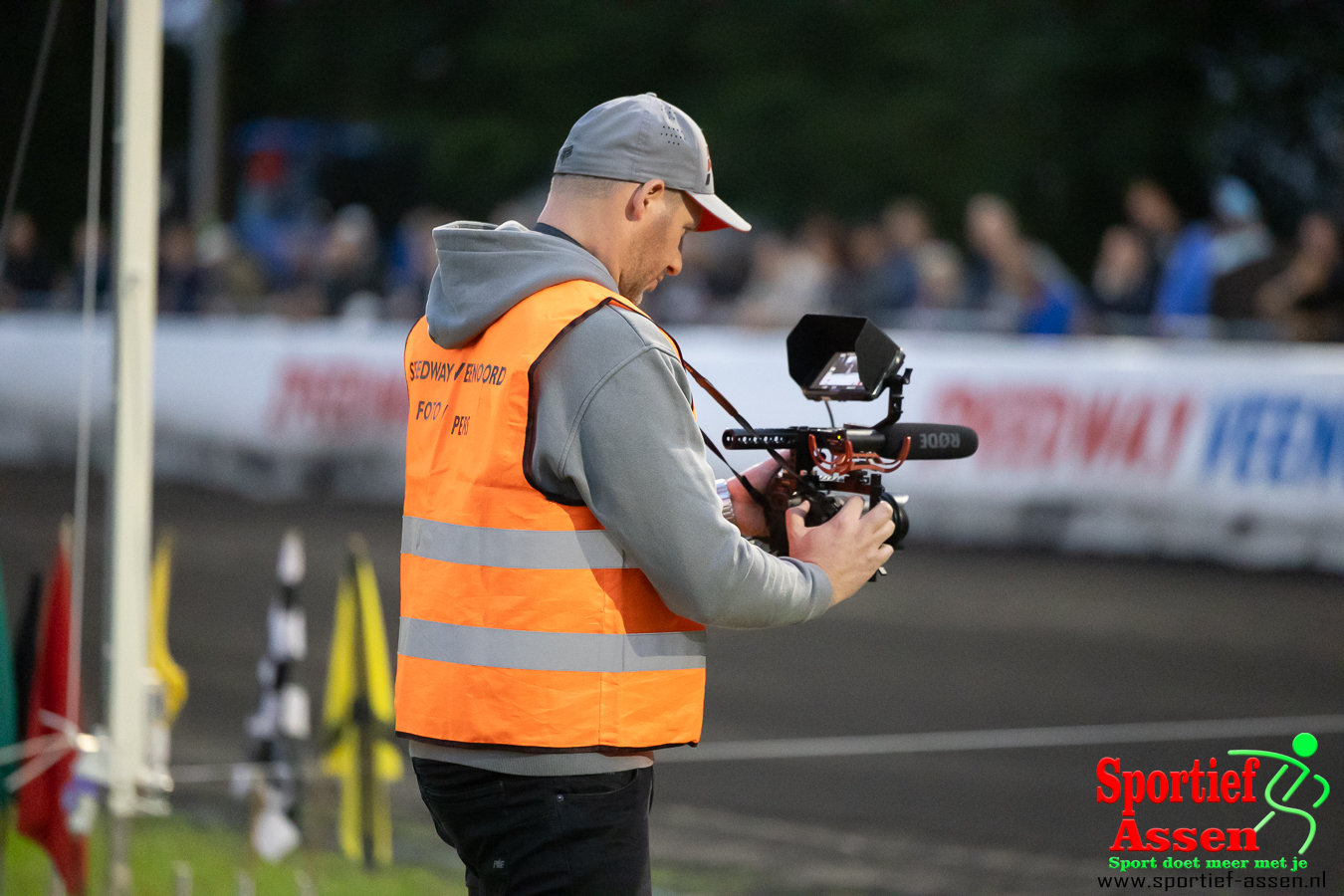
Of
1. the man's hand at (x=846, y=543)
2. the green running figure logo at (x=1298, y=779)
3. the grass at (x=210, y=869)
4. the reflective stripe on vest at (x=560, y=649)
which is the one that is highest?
the man's hand at (x=846, y=543)

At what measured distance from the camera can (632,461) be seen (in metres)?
2.58

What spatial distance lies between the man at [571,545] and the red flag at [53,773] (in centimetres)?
250

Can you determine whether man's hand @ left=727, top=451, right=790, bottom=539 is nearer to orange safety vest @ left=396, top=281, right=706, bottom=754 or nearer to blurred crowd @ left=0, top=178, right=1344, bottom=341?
orange safety vest @ left=396, top=281, right=706, bottom=754

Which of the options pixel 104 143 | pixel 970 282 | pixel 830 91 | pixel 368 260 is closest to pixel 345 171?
pixel 830 91

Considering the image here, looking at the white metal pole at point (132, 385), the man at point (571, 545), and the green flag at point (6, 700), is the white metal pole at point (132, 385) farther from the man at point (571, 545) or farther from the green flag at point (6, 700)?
the man at point (571, 545)

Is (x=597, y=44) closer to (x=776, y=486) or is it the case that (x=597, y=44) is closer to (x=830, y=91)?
(x=830, y=91)

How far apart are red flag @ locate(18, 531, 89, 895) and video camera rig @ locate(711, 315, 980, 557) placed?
2.92 meters

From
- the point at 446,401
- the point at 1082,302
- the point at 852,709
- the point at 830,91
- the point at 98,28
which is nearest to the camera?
the point at 446,401

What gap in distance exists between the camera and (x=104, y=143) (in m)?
5.09

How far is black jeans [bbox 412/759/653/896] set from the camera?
2.70 meters

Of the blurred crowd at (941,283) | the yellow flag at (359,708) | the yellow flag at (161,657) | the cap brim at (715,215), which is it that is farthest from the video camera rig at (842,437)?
the blurred crowd at (941,283)

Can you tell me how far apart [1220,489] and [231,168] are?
21.4m

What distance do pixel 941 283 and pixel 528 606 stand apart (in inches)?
363

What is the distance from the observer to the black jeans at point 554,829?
106 inches
